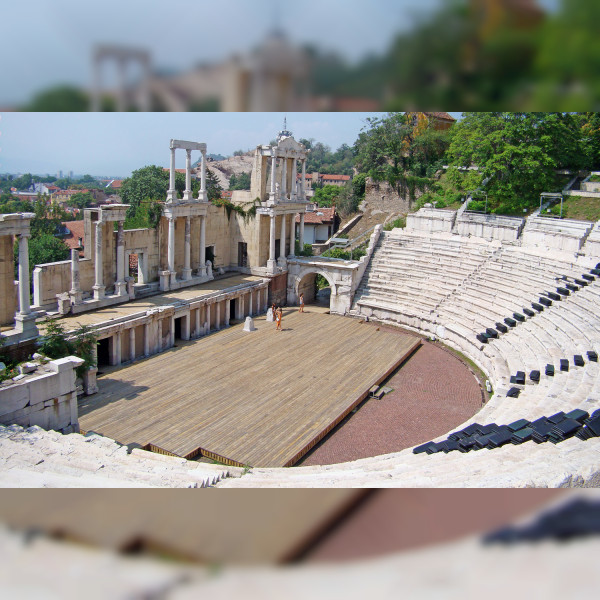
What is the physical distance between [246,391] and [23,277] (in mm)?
6742

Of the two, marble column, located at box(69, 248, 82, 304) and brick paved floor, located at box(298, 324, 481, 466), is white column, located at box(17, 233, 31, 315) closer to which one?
marble column, located at box(69, 248, 82, 304)

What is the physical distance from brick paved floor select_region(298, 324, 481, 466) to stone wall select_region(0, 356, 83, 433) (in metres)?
5.22

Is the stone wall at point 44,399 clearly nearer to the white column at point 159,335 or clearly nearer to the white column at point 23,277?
the white column at point 23,277

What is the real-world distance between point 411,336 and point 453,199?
1399 cm

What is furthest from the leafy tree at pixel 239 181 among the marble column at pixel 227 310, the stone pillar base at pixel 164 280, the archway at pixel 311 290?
the stone pillar base at pixel 164 280

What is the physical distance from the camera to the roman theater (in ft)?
36.2

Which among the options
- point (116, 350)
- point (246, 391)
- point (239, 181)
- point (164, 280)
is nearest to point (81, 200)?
point (239, 181)

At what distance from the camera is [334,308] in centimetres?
2689

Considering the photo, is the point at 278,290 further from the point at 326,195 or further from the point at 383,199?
the point at 326,195

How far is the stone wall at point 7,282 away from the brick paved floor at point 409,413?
9.18m

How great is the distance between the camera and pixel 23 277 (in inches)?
634

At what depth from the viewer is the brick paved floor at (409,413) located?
560 inches

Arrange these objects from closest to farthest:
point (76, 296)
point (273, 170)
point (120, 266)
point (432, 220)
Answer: point (76, 296) < point (120, 266) < point (273, 170) < point (432, 220)

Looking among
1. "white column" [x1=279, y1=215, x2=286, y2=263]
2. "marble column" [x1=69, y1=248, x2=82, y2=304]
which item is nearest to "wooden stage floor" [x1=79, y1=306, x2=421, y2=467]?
"marble column" [x1=69, y1=248, x2=82, y2=304]
